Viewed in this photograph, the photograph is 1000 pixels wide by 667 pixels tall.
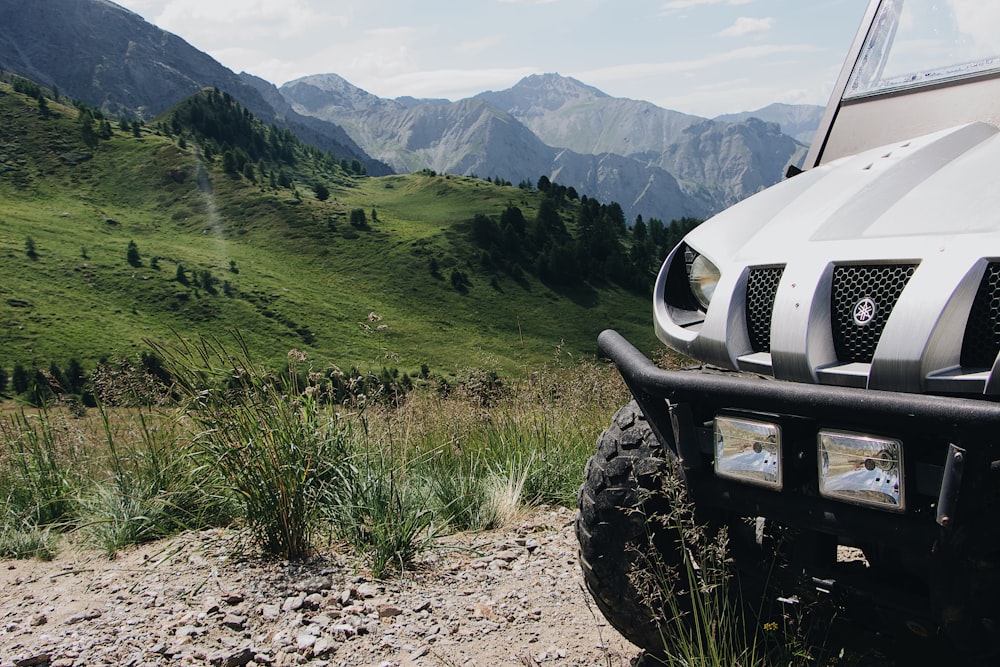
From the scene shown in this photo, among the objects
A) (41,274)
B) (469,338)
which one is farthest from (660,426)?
(41,274)

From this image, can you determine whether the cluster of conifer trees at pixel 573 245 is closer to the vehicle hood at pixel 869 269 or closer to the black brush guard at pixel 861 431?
the vehicle hood at pixel 869 269

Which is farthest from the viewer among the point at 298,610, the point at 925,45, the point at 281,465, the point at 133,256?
the point at 133,256

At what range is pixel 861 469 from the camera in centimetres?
196

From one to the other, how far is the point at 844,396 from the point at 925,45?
2.59m

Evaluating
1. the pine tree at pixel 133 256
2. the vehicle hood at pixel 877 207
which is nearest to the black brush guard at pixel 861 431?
the vehicle hood at pixel 877 207

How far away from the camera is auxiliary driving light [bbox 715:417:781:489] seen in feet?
6.95

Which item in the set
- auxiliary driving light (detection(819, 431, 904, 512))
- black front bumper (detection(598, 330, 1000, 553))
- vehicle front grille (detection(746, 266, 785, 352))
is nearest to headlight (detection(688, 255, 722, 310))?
vehicle front grille (detection(746, 266, 785, 352))

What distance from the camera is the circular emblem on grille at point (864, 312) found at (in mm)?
2082

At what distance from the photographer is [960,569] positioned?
1968 millimetres

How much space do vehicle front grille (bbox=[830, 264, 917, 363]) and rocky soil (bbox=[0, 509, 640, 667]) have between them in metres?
1.49

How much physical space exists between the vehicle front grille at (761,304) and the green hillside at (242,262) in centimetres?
5441

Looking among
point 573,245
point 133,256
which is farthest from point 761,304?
point 573,245

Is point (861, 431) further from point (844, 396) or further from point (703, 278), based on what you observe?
point (703, 278)

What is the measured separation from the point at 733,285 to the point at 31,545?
13.1 ft
